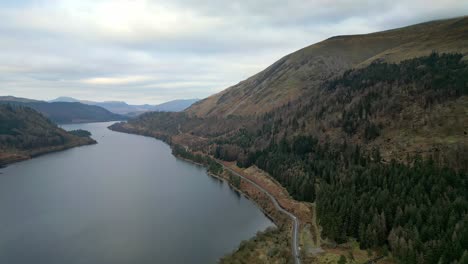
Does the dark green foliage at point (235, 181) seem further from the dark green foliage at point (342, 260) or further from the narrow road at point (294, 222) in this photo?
the dark green foliage at point (342, 260)

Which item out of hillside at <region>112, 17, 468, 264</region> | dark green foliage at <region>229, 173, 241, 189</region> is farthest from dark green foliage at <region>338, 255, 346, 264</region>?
dark green foliage at <region>229, 173, 241, 189</region>

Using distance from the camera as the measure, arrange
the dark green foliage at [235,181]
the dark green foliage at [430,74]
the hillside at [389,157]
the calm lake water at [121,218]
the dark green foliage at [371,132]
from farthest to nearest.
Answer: the dark green foliage at [235,181]
the dark green foliage at [371,132]
the dark green foliage at [430,74]
the calm lake water at [121,218]
the hillside at [389,157]

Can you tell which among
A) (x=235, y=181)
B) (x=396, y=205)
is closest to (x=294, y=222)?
(x=396, y=205)

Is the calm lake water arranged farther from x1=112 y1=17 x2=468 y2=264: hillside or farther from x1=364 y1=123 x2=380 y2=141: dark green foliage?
x1=364 y1=123 x2=380 y2=141: dark green foliage

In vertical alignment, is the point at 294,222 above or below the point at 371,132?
below

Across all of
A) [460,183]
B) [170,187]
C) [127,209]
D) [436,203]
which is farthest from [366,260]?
[170,187]

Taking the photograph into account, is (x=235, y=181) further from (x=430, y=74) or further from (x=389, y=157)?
(x=430, y=74)

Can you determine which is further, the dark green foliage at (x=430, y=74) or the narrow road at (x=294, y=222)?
the dark green foliage at (x=430, y=74)

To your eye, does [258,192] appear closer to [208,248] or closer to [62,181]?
[208,248]

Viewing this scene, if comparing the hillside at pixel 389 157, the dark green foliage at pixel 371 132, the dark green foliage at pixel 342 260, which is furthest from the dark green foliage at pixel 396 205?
the dark green foliage at pixel 371 132
